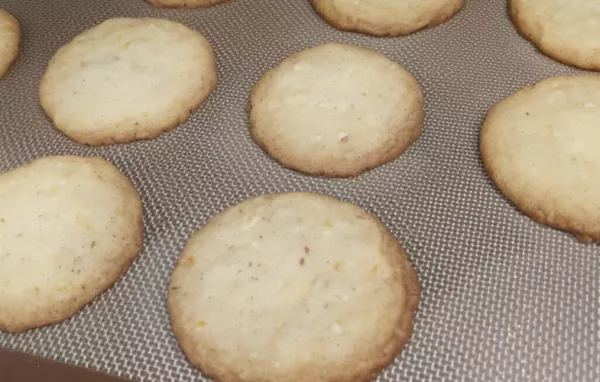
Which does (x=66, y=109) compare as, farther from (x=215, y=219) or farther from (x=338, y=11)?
(x=338, y=11)

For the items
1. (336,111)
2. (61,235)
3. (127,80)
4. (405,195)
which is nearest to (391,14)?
(336,111)

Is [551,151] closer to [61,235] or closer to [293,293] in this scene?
[293,293]

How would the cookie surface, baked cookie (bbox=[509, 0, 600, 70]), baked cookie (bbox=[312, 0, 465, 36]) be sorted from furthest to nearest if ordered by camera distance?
baked cookie (bbox=[312, 0, 465, 36])
baked cookie (bbox=[509, 0, 600, 70])
the cookie surface

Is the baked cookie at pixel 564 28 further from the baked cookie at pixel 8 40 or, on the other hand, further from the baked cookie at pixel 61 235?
the baked cookie at pixel 8 40

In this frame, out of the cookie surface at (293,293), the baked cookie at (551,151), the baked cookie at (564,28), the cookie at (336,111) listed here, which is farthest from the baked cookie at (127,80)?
the baked cookie at (564,28)

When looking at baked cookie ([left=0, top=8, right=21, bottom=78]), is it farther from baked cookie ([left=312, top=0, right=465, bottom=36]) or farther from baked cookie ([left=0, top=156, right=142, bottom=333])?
baked cookie ([left=312, top=0, right=465, bottom=36])

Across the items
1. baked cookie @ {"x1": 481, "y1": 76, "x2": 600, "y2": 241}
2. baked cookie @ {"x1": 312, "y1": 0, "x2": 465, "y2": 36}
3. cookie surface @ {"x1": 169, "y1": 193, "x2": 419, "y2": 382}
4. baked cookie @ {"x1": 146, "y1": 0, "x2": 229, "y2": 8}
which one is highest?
baked cookie @ {"x1": 312, "y1": 0, "x2": 465, "y2": 36}

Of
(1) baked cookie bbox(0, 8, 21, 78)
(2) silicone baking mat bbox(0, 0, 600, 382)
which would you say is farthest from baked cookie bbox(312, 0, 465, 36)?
(1) baked cookie bbox(0, 8, 21, 78)
